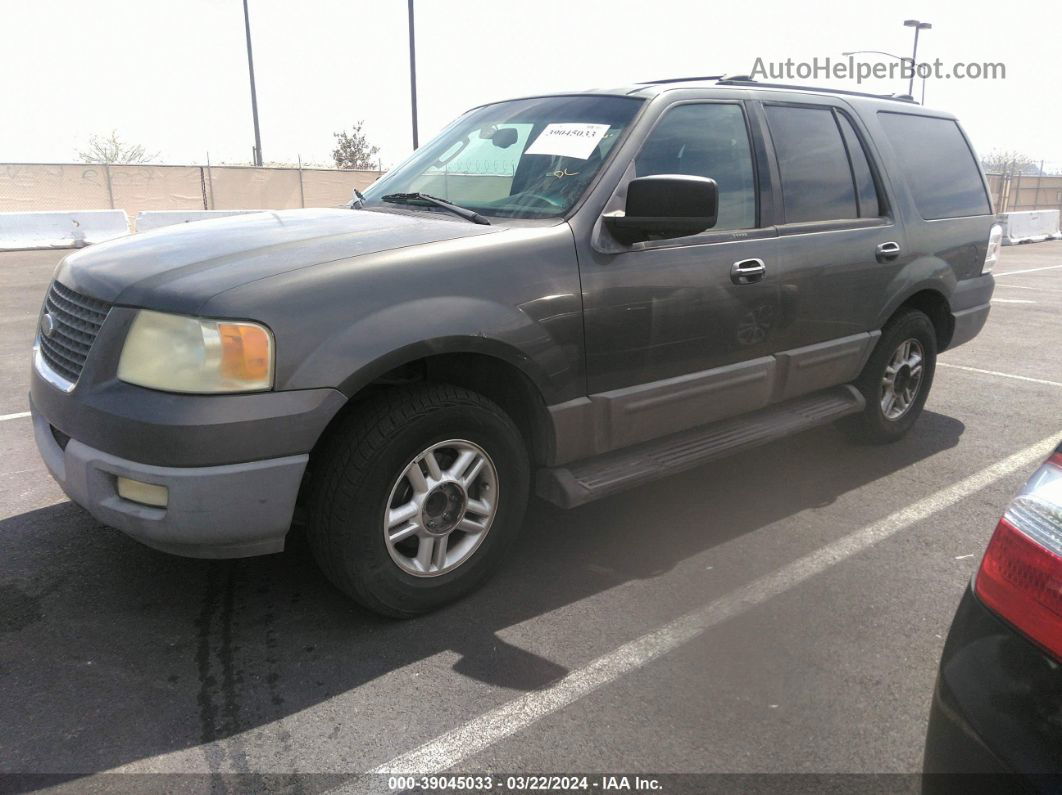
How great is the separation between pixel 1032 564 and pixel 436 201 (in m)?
2.66

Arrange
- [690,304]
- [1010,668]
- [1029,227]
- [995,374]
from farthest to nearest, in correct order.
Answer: [1029,227] → [995,374] → [690,304] → [1010,668]

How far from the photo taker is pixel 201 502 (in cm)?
250

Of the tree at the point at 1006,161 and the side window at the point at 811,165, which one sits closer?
the side window at the point at 811,165

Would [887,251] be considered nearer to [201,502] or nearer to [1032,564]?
[1032,564]

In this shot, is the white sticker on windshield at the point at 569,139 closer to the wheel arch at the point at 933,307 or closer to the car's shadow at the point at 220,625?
the car's shadow at the point at 220,625

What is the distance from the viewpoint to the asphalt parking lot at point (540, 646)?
7.76 feet

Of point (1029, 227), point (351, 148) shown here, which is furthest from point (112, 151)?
point (1029, 227)

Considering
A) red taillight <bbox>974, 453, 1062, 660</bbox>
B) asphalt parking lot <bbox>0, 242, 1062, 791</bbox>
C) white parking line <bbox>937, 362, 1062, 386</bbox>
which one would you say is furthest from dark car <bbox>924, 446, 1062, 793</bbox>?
white parking line <bbox>937, 362, 1062, 386</bbox>

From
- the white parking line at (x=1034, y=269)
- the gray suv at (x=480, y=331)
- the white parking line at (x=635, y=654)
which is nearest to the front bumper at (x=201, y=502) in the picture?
the gray suv at (x=480, y=331)

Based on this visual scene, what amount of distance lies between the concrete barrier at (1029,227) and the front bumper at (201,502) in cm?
2246

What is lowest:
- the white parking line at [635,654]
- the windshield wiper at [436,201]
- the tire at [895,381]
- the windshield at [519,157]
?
the white parking line at [635,654]

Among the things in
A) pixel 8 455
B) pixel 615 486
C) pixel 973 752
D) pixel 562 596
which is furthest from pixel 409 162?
pixel 973 752

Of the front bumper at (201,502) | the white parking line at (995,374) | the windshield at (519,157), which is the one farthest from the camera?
the white parking line at (995,374)

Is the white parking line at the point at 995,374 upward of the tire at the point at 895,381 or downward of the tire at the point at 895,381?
downward
